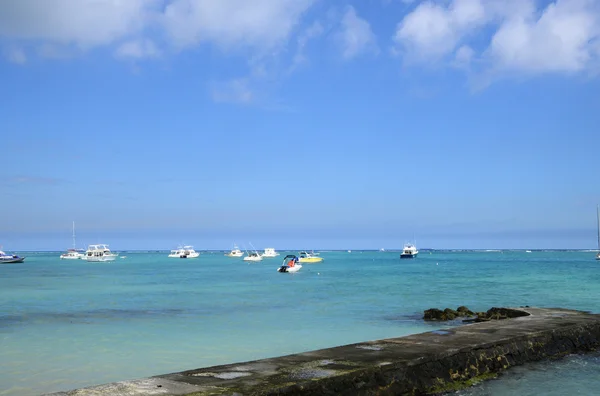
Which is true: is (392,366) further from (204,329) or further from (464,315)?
(464,315)

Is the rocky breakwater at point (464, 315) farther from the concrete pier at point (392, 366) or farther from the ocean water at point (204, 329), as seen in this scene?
the concrete pier at point (392, 366)

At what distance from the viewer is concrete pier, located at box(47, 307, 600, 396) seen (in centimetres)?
668

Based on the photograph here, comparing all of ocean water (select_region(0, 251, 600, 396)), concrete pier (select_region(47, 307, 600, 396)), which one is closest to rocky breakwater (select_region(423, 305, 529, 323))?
ocean water (select_region(0, 251, 600, 396))

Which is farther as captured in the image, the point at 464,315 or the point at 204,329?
the point at 464,315

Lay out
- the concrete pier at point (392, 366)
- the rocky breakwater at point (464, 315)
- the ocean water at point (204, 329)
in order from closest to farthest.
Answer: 1. the concrete pier at point (392, 366)
2. the ocean water at point (204, 329)
3. the rocky breakwater at point (464, 315)

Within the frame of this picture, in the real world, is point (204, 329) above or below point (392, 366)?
below

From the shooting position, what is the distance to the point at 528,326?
12086mm

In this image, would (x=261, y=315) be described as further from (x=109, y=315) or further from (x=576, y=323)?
(x=576, y=323)

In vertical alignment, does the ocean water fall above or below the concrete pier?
below

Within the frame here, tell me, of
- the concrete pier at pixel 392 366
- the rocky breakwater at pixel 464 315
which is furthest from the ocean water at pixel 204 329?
the rocky breakwater at pixel 464 315

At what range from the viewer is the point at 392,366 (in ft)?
25.6

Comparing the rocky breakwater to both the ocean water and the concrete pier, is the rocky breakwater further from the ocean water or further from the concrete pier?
Result: the concrete pier

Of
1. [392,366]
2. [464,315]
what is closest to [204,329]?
[464,315]

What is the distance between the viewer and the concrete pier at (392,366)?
668 cm
